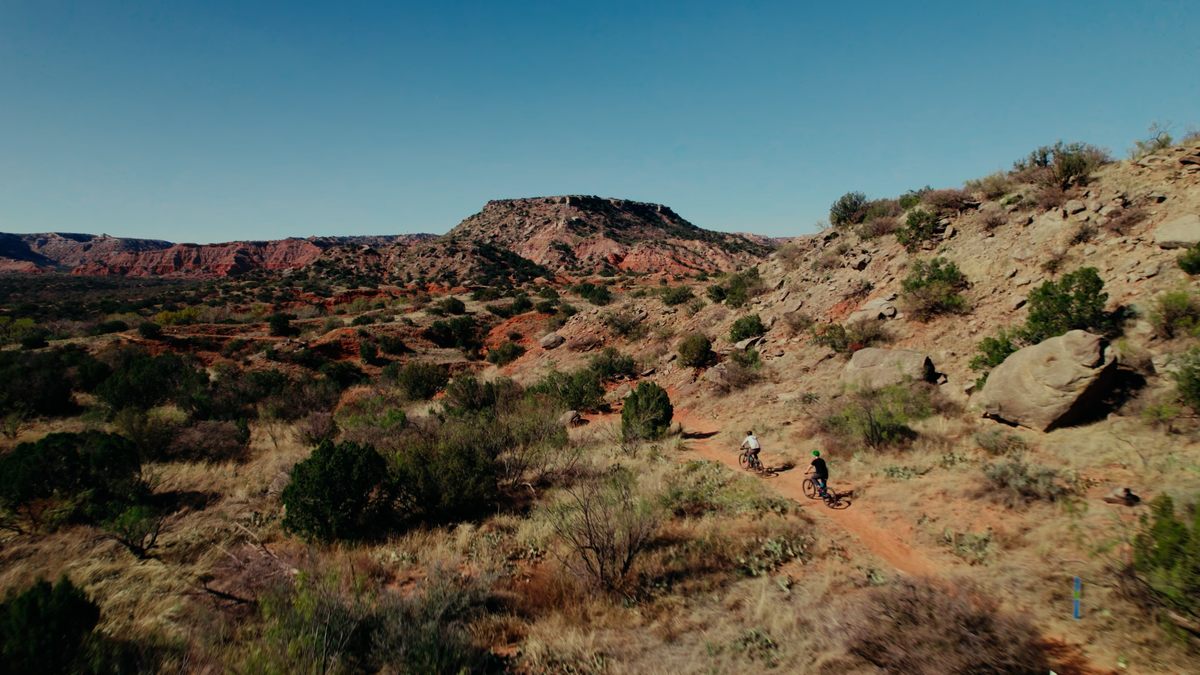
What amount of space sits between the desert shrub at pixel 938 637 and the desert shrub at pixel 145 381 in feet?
78.9

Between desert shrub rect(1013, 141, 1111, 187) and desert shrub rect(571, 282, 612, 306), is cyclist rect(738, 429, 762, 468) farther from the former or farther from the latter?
desert shrub rect(571, 282, 612, 306)

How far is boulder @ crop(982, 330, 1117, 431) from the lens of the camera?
948cm

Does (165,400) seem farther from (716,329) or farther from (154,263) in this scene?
(154,263)

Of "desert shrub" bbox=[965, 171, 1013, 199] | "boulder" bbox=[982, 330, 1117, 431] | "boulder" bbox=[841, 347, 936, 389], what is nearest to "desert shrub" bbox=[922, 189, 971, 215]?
"desert shrub" bbox=[965, 171, 1013, 199]

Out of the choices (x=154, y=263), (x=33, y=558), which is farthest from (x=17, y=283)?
(x=33, y=558)

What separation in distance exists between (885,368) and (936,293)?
4228mm

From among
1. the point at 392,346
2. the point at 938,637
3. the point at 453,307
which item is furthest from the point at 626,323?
the point at 938,637

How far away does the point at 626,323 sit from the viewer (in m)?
28.0

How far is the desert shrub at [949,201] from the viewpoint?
20.2 meters

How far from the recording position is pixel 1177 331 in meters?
10.2

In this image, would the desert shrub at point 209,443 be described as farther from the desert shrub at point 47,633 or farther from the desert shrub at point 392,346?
the desert shrub at point 392,346

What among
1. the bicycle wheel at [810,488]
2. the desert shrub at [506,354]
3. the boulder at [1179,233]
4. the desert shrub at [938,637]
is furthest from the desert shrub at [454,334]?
the boulder at [1179,233]

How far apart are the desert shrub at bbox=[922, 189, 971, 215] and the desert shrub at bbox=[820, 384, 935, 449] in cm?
1226

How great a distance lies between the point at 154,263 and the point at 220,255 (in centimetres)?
1349
